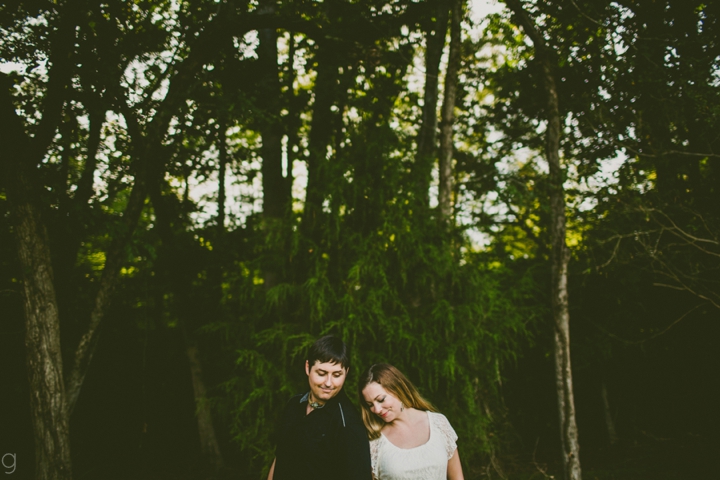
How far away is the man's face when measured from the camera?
2461mm

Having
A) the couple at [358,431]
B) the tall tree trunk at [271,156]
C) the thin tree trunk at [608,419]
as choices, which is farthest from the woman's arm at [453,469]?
the thin tree trunk at [608,419]

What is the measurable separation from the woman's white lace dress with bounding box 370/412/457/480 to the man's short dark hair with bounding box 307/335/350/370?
1.78ft

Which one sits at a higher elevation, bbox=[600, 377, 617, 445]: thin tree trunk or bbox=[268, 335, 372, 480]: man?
bbox=[268, 335, 372, 480]: man

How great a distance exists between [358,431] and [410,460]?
461 mm

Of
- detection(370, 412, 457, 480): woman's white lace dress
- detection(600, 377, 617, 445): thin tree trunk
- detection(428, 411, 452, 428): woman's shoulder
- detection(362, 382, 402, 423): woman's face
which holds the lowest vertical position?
detection(600, 377, 617, 445): thin tree trunk

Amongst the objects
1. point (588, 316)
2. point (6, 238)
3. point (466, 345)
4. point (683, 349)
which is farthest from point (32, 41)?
point (683, 349)

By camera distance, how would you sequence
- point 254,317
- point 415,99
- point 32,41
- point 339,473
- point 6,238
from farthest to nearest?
point 415,99, point 254,317, point 6,238, point 32,41, point 339,473

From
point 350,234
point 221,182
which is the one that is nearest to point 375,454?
point 350,234

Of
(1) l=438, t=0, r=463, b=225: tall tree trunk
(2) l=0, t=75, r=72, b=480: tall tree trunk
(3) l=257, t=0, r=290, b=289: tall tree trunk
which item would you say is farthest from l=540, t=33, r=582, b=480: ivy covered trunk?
(2) l=0, t=75, r=72, b=480: tall tree trunk

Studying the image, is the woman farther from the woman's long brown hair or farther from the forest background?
the forest background

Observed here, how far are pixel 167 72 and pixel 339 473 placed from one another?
5.33 metres

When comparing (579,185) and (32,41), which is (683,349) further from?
(32,41)

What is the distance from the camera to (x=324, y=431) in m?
2.39

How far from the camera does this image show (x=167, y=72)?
18.7 feet
